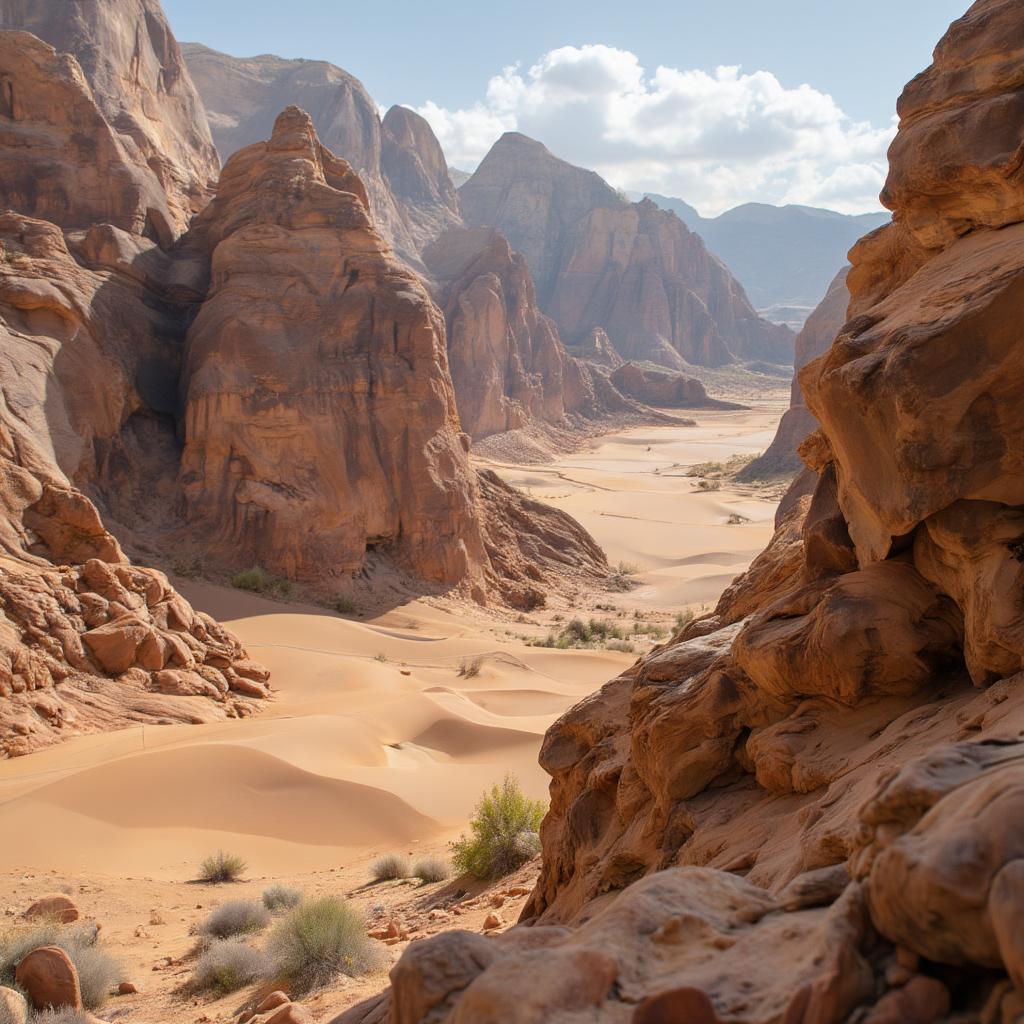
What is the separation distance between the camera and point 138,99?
37875 mm

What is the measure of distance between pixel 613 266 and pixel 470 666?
9630 centimetres

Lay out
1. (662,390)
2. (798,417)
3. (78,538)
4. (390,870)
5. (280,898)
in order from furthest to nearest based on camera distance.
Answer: (662,390) < (798,417) < (78,538) < (390,870) < (280,898)

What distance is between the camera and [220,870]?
27.1 feet

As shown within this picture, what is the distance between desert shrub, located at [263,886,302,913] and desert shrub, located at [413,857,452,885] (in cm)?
115

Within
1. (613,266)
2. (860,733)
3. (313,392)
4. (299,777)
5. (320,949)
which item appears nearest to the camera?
(860,733)

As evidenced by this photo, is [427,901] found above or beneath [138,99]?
beneath

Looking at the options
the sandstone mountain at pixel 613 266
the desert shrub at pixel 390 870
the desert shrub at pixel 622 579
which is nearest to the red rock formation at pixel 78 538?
the desert shrub at pixel 390 870

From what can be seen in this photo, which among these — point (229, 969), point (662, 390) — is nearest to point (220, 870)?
point (229, 969)

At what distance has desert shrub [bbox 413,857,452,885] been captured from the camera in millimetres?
8359

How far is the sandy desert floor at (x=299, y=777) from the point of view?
24.6 feet

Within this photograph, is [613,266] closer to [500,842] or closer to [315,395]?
[315,395]

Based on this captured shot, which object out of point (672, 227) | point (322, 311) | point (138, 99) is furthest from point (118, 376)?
point (672, 227)

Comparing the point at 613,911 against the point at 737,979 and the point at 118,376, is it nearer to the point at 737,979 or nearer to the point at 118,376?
the point at 737,979

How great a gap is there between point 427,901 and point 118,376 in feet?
40.8
